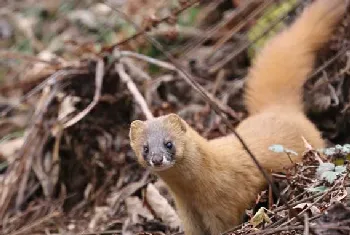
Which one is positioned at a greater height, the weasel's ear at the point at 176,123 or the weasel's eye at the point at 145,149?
the weasel's ear at the point at 176,123

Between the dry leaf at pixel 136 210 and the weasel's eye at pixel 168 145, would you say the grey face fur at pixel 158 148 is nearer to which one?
the weasel's eye at pixel 168 145

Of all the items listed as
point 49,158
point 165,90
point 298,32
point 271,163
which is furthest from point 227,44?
point 271,163

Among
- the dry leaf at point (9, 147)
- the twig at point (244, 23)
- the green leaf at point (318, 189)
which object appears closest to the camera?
the green leaf at point (318, 189)

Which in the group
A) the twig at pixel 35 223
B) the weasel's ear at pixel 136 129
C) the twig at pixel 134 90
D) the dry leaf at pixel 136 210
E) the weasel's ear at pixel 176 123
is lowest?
the dry leaf at pixel 136 210

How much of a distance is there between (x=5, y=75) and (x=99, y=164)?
2988mm

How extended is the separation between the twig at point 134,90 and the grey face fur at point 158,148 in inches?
30.7

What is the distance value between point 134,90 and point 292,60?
1.12m

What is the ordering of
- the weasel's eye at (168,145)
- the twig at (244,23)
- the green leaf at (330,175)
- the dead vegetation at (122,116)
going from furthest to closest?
the twig at (244,23) < the dead vegetation at (122,116) < the weasel's eye at (168,145) < the green leaf at (330,175)

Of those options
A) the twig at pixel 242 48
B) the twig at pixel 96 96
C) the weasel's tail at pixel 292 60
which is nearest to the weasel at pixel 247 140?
the weasel's tail at pixel 292 60

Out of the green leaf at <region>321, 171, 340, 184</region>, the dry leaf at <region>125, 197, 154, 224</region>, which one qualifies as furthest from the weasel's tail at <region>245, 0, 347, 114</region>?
the green leaf at <region>321, 171, 340, 184</region>

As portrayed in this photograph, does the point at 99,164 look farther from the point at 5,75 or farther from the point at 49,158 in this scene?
the point at 5,75

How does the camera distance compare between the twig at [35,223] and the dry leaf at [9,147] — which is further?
the dry leaf at [9,147]

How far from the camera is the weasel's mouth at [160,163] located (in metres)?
3.44

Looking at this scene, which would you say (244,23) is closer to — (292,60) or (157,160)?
(292,60)
